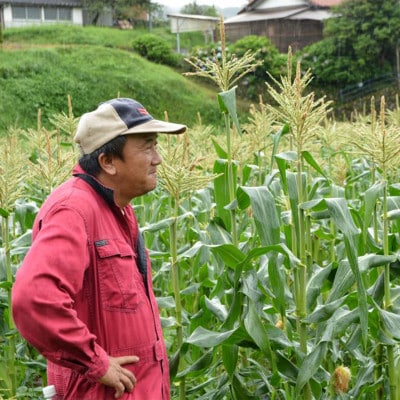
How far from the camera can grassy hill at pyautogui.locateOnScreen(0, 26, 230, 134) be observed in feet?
97.0

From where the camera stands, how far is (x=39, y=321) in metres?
2.48

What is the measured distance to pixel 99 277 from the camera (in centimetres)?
272

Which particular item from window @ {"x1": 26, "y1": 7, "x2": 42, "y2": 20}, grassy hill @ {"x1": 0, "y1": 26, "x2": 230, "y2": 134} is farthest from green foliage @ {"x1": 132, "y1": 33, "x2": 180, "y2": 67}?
window @ {"x1": 26, "y1": 7, "x2": 42, "y2": 20}

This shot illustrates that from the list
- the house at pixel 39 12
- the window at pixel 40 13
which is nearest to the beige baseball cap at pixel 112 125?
the house at pixel 39 12

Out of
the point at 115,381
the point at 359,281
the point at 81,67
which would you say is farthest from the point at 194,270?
the point at 81,67

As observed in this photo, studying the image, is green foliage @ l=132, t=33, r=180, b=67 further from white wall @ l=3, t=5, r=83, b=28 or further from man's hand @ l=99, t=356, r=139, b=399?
man's hand @ l=99, t=356, r=139, b=399

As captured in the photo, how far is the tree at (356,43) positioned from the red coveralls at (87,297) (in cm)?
2846

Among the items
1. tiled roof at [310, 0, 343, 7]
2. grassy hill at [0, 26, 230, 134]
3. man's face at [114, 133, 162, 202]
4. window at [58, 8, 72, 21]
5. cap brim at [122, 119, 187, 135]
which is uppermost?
window at [58, 8, 72, 21]

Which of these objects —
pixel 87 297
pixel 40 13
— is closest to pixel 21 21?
pixel 40 13

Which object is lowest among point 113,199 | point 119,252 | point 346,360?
point 346,360

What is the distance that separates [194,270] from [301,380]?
4.56 feet

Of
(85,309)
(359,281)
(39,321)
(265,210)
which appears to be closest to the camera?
(39,321)

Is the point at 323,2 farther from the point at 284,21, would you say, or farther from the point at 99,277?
the point at 99,277

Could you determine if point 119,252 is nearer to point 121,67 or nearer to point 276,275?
point 276,275
